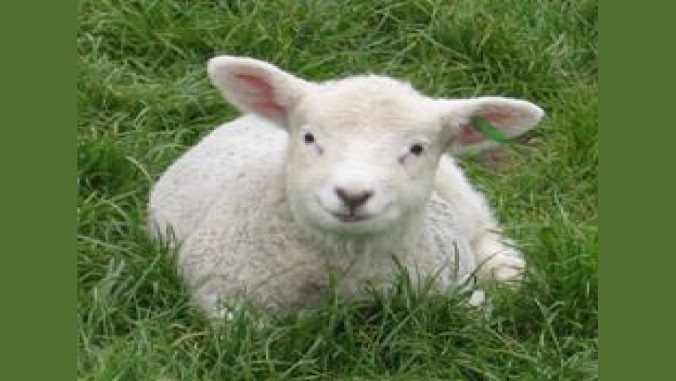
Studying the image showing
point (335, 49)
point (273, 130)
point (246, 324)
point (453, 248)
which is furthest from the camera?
point (335, 49)

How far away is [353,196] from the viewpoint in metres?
6.69

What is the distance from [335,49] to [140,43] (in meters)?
1.03

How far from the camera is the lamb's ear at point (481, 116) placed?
23.9 feet

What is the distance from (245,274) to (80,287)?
0.70 metres

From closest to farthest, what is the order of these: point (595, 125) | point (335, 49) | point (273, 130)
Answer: point (273, 130) → point (595, 125) → point (335, 49)

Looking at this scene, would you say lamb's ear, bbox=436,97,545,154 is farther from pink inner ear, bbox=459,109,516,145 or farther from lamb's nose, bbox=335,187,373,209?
lamb's nose, bbox=335,187,373,209

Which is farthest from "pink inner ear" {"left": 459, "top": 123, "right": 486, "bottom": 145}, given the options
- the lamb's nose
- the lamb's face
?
the lamb's nose

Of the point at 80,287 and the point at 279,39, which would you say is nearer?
the point at 80,287

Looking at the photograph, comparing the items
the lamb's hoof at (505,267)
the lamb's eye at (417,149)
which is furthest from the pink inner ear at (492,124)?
the lamb's hoof at (505,267)

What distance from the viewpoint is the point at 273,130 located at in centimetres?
832

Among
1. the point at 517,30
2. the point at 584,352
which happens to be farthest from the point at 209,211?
the point at 517,30

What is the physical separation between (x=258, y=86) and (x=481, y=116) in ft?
2.97

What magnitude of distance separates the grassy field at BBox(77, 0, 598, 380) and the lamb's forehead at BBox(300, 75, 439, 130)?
72 cm

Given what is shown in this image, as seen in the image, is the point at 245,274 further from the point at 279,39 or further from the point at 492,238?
the point at 279,39
